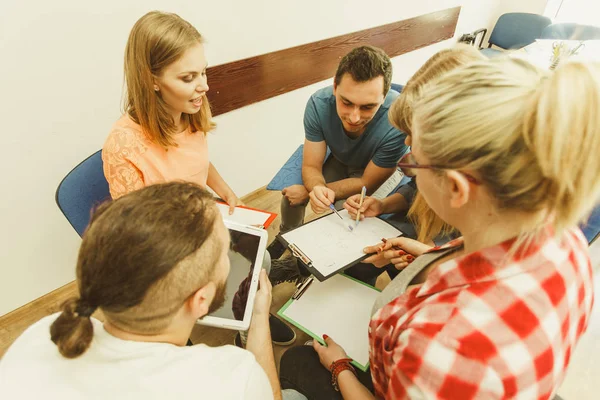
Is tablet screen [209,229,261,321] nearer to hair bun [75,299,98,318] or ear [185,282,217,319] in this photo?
ear [185,282,217,319]

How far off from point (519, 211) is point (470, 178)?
0.34 feet

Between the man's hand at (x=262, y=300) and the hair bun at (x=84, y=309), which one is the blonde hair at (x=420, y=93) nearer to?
the man's hand at (x=262, y=300)

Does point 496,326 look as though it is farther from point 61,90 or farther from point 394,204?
point 61,90

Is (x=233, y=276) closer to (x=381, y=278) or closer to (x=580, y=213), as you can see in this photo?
(x=580, y=213)

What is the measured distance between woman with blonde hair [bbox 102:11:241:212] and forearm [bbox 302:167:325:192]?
0.65m

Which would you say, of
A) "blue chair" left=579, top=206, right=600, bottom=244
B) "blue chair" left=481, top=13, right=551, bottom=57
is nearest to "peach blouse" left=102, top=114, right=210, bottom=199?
"blue chair" left=579, top=206, right=600, bottom=244

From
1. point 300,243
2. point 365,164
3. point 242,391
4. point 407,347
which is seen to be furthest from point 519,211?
point 365,164

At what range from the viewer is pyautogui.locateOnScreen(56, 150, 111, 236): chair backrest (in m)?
1.20

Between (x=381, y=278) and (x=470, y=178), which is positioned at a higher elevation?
(x=470, y=178)

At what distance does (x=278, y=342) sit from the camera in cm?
168

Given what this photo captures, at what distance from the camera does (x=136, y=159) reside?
1.25 m

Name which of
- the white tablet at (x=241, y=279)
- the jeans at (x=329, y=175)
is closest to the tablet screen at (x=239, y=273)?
the white tablet at (x=241, y=279)

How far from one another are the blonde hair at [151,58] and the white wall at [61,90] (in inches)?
13.9

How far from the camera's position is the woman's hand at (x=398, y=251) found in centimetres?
120
